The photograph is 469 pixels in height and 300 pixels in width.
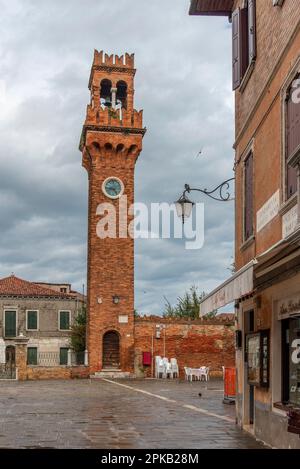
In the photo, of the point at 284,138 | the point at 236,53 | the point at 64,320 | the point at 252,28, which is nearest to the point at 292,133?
the point at 284,138

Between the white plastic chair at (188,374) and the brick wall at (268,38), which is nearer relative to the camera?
the brick wall at (268,38)

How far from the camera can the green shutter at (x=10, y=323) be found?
51.3 m

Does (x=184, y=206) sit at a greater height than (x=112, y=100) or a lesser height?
lesser

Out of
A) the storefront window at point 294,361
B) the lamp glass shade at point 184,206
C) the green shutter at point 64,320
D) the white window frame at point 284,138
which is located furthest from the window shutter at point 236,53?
the green shutter at point 64,320

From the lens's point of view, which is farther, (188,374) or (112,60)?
(112,60)

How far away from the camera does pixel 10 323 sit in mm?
51625

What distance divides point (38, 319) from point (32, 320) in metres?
0.43

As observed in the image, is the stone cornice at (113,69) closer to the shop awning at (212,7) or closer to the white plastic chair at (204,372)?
the white plastic chair at (204,372)

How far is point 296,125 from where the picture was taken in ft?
29.5

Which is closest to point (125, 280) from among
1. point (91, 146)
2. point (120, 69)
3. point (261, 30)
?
point (91, 146)

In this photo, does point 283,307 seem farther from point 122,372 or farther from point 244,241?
point 122,372

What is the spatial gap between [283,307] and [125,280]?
1059 inches

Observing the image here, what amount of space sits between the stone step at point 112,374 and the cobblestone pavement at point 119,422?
1404 cm

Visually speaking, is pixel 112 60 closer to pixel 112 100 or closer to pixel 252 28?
pixel 112 100
